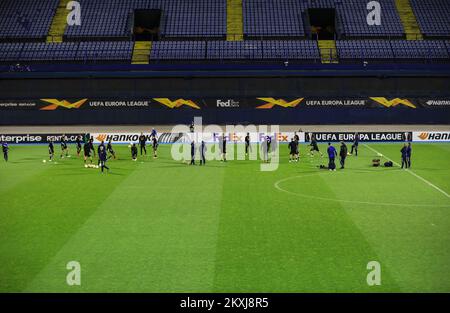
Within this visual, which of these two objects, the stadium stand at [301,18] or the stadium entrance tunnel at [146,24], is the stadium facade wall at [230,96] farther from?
the stadium entrance tunnel at [146,24]

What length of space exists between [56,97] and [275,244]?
4259 cm

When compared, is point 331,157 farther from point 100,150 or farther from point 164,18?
point 164,18

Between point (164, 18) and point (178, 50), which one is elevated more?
point (164, 18)

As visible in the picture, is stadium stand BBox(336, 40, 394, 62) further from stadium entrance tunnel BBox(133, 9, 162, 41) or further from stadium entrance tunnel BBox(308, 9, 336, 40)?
stadium entrance tunnel BBox(133, 9, 162, 41)

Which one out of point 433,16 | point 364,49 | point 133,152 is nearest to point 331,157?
point 133,152

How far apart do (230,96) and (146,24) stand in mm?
15114

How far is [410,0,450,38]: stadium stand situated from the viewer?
221 ft

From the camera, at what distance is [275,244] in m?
23.7

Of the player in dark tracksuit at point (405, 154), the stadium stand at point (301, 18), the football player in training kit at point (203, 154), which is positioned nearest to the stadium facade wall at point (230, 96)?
the stadium stand at point (301, 18)

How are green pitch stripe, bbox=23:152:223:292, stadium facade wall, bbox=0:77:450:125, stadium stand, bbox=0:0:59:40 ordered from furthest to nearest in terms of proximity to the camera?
stadium stand, bbox=0:0:59:40 < stadium facade wall, bbox=0:77:450:125 < green pitch stripe, bbox=23:152:223:292

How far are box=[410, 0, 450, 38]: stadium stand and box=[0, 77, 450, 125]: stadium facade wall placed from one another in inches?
304

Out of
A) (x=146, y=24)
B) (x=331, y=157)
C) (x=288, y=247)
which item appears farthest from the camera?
(x=146, y=24)

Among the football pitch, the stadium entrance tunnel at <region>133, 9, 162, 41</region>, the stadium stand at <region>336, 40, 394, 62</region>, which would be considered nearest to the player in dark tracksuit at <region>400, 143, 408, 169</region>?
the football pitch

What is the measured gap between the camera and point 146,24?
70.9m
